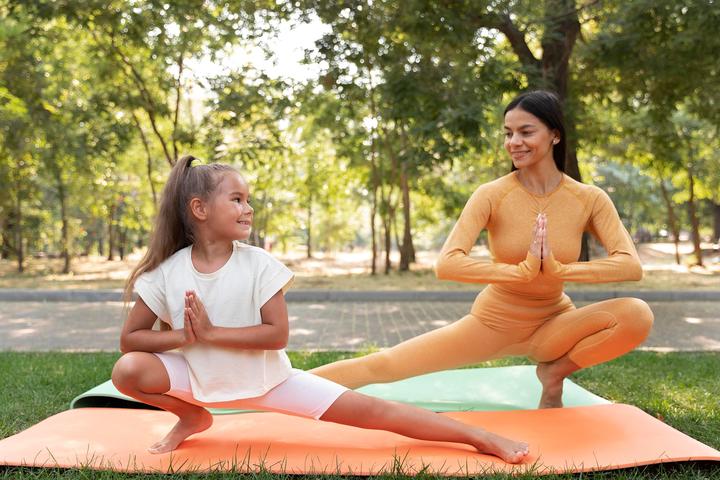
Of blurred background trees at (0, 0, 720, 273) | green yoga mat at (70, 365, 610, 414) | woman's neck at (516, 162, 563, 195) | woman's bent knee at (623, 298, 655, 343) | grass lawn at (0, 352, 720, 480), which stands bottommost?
grass lawn at (0, 352, 720, 480)

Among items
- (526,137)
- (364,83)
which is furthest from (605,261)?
(364,83)

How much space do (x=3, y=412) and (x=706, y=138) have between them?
70.3ft

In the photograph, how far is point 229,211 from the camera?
321 cm

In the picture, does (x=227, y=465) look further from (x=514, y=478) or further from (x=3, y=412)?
(x=3, y=412)

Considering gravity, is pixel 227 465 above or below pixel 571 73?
below

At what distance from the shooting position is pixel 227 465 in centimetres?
311

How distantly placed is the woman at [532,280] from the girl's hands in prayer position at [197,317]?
1.08 meters

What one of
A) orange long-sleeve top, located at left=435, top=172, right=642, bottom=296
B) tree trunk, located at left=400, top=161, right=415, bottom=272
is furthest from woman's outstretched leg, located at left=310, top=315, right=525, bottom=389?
tree trunk, located at left=400, top=161, right=415, bottom=272

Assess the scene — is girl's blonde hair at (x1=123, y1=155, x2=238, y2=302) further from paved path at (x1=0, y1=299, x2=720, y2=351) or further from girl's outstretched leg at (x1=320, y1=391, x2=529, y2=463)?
paved path at (x1=0, y1=299, x2=720, y2=351)

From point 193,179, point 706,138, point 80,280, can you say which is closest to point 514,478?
point 193,179

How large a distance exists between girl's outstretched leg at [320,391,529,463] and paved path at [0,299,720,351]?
3881 millimetres

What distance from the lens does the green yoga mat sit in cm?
439

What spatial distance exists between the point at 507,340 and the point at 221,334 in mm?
1623

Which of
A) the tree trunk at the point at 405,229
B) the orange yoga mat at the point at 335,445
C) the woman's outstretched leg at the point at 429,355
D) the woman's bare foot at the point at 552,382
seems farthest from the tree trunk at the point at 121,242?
the woman's bare foot at the point at 552,382
